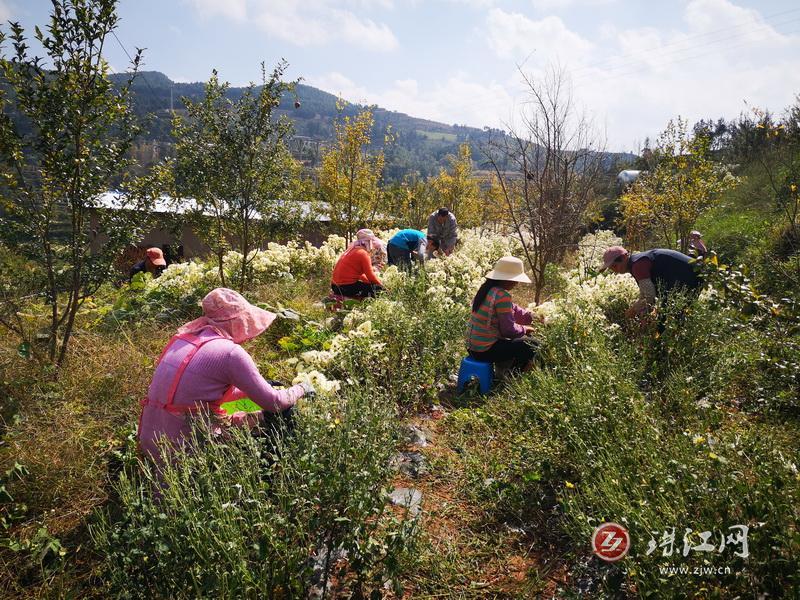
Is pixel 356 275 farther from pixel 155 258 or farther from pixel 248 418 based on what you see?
pixel 155 258

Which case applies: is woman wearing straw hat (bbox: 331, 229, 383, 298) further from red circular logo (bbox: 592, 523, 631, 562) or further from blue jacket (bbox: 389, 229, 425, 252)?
red circular logo (bbox: 592, 523, 631, 562)

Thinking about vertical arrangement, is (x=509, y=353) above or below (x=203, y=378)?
below

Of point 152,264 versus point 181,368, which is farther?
point 152,264

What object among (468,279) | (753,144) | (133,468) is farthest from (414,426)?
(753,144)

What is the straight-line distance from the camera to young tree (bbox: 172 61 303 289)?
6.59 metres

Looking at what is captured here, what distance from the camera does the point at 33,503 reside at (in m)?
2.67

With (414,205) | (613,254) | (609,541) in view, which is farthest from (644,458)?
(414,205)

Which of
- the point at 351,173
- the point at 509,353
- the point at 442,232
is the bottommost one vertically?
the point at 509,353

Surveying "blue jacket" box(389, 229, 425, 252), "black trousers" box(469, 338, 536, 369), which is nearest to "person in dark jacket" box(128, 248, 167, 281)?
"blue jacket" box(389, 229, 425, 252)

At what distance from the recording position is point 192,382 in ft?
8.16

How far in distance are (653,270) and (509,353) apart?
6.71 feet

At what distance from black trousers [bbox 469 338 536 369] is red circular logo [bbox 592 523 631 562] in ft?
8.10

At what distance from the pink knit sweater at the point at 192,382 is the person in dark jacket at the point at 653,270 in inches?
164

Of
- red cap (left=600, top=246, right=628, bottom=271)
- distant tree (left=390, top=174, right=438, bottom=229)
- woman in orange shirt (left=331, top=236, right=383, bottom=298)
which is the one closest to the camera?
red cap (left=600, top=246, right=628, bottom=271)
